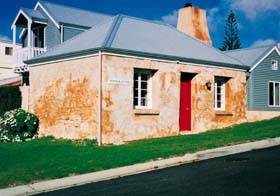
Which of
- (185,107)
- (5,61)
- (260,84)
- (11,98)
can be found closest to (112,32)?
(185,107)

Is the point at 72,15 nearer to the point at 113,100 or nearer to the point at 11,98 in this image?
the point at 11,98

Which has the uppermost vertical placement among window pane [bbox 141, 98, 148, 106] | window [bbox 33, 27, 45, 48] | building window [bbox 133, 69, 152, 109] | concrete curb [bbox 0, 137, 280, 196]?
window [bbox 33, 27, 45, 48]

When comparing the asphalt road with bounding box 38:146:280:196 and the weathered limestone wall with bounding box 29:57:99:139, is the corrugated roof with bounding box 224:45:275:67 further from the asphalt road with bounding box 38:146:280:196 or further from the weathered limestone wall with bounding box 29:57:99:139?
the asphalt road with bounding box 38:146:280:196

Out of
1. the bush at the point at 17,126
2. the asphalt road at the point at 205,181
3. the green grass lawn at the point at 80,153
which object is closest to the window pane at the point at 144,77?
the green grass lawn at the point at 80,153

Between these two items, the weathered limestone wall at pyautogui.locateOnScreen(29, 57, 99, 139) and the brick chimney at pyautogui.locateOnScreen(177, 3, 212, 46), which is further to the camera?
the brick chimney at pyautogui.locateOnScreen(177, 3, 212, 46)

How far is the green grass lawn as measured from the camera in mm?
11562

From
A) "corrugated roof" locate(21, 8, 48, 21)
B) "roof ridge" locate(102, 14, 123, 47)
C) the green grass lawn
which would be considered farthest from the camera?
"corrugated roof" locate(21, 8, 48, 21)

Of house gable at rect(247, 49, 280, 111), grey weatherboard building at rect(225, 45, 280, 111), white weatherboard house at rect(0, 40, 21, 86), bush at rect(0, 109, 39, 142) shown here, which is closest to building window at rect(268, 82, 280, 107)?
grey weatherboard building at rect(225, 45, 280, 111)

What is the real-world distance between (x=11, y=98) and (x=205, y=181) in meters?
17.8

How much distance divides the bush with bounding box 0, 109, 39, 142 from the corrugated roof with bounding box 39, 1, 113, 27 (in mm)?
12033

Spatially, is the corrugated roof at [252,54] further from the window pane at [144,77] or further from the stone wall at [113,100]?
the window pane at [144,77]

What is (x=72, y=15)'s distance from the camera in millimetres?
32500

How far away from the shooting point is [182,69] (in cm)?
1992

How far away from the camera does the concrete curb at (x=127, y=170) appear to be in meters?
9.91
